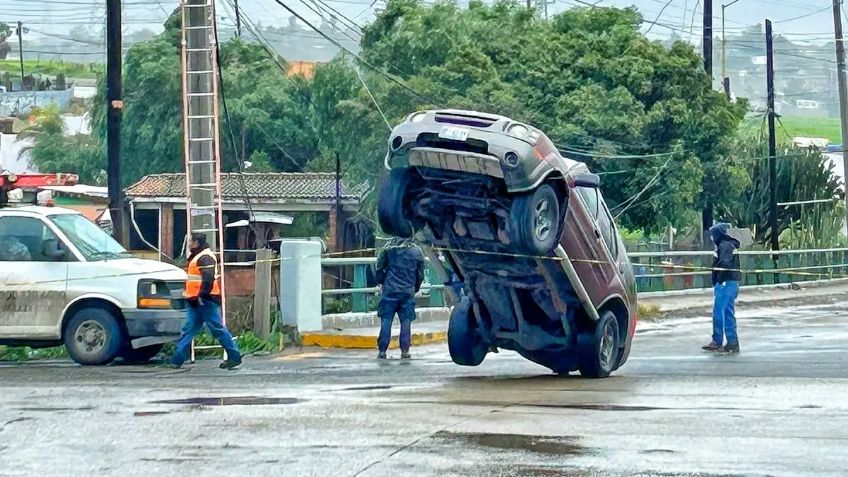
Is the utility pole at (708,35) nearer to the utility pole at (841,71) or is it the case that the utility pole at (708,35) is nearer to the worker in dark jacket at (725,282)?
the utility pole at (841,71)

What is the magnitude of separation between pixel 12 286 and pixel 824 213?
37.2m

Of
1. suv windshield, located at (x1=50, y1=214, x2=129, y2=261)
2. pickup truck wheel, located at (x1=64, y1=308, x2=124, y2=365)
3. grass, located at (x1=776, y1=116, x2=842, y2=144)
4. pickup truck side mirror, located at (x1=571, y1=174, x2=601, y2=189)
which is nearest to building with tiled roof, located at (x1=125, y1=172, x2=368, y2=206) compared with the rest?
suv windshield, located at (x1=50, y1=214, x2=129, y2=261)

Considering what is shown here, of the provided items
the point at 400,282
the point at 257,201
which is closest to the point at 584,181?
the point at 400,282

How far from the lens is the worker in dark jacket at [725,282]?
16938 mm

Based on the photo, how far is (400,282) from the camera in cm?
1650

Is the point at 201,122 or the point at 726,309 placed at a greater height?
the point at 201,122

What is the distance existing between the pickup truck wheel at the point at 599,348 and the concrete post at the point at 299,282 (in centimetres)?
551

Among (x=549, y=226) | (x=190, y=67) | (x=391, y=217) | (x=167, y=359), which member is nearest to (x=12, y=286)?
(x=167, y=359)

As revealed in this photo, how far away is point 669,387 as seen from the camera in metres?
12.5

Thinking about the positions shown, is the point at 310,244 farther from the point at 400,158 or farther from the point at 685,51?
the point at 685,51

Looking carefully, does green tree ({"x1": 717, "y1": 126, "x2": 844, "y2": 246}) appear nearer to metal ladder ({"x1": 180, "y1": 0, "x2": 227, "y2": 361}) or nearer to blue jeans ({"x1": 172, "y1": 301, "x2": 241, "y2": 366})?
metal ladder ({"x1": 180, "y1": 0, "x2": 227, "y2": 361})

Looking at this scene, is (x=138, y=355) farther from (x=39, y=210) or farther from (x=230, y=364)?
(x=39, y=210)

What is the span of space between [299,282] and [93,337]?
3.13 m

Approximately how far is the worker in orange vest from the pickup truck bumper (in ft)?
1.72
